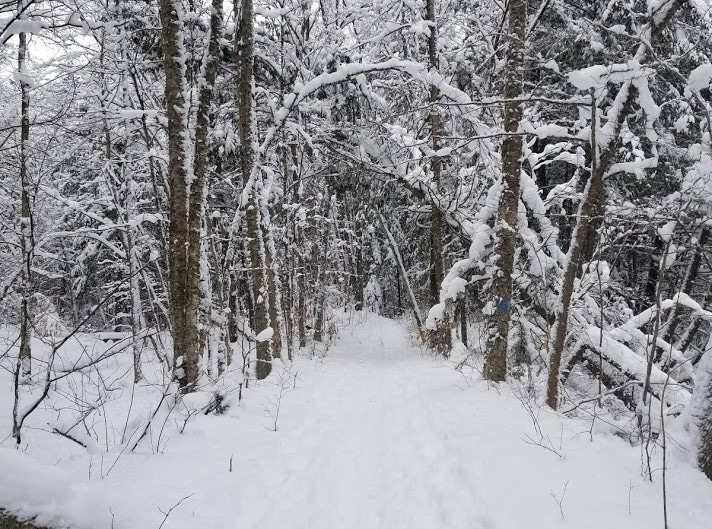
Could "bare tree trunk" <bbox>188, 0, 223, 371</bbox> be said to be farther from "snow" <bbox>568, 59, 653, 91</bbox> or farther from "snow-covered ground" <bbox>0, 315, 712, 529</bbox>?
"snow" <bbox>568, 59, 653, 91</bbox>

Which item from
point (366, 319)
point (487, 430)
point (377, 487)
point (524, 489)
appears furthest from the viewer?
point (366, 319)

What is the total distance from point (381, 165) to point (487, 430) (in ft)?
24.9

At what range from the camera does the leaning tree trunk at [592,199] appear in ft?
15.6

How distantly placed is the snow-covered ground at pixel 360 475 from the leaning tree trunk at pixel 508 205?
0.89 m

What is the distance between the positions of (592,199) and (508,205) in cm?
173

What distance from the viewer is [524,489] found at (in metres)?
3.39

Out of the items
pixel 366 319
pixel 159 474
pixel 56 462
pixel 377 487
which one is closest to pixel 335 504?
pixel 377 487

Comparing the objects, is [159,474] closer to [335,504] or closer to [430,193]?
[335,504]

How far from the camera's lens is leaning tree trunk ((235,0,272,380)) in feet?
26.3

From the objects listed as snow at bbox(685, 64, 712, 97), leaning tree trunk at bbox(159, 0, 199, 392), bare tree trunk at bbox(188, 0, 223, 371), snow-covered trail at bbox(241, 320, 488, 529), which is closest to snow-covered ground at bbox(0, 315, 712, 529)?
snow-covered trail at bbox(241, 320, 488, 529)

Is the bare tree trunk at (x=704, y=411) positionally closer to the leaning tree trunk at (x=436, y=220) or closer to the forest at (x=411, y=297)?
the forest at (x=411, y=297)

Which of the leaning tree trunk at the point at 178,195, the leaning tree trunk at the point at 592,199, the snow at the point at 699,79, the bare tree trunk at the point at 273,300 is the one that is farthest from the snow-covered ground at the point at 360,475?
the bare tree trunk at the point at 273,300

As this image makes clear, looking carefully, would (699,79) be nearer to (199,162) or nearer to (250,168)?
(199,162)

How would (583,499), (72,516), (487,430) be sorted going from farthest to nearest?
(487,430) < (583,499) < (72,516)
